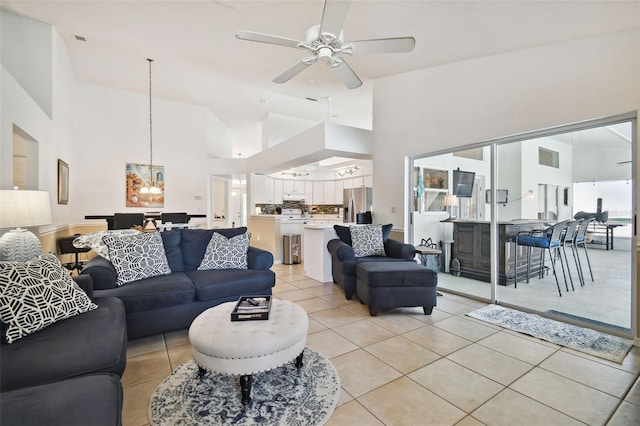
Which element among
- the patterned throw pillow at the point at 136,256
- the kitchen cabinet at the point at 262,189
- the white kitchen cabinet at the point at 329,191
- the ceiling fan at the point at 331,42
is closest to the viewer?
the ceiling fan at the point at 331,42

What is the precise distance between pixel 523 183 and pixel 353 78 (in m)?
2.63

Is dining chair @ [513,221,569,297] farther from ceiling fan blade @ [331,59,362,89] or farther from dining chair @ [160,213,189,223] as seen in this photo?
dining chair @ [160,213,189,223]

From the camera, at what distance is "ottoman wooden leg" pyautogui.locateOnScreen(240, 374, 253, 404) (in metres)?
1.68

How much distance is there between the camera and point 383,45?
2.69 metres

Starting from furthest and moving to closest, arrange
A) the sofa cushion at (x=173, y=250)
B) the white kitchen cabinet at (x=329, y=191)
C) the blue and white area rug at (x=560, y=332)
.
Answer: the white kitchen cabinet at (x=329, y=191) < the sofa cushion at (x=173, y=250) < the blue and white area rug at (x=560, y=332)

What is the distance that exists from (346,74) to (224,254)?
2533mm

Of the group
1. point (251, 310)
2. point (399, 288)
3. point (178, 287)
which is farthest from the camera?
point (399, 288)

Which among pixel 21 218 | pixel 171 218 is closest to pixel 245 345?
pixel 21 218

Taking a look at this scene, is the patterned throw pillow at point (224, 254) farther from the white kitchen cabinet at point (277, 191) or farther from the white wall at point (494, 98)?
the white kitchen cabinet at point (277, 191)

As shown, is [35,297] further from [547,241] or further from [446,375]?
[547,241]

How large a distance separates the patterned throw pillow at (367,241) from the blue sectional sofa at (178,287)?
1.31 meters

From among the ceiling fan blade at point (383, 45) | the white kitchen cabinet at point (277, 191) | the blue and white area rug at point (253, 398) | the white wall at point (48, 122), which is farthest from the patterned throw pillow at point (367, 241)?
the white kitchen cabinet at point (277, 191)

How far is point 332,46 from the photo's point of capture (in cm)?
276

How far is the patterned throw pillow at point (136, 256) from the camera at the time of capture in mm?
2697
